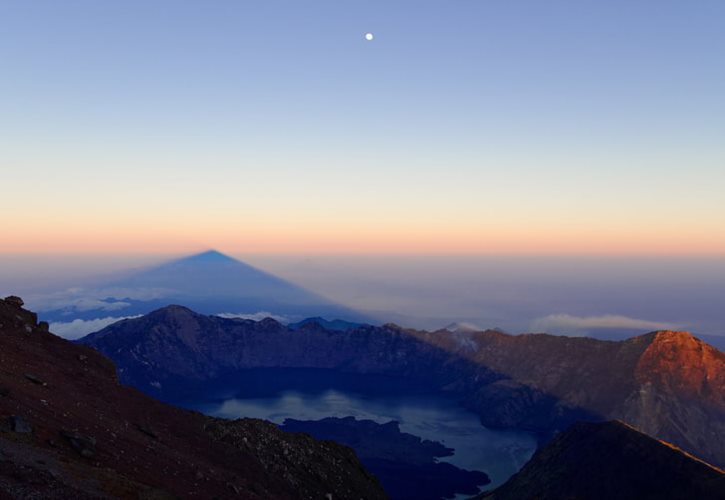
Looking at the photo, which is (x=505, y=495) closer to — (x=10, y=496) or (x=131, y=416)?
(x=131, y=416)

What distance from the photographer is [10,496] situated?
109 feet

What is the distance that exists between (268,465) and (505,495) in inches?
5169

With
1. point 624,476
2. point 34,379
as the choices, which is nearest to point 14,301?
point 34,379

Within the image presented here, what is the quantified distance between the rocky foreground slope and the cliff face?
93.5m

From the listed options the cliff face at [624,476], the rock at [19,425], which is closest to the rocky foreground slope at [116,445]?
the rock at [19,425]

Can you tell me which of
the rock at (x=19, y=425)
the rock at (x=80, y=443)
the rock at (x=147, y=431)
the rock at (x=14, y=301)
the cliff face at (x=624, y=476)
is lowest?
the cliff face at (x=624, y=476)

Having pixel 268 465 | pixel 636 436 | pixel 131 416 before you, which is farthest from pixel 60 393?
pixel 636 436

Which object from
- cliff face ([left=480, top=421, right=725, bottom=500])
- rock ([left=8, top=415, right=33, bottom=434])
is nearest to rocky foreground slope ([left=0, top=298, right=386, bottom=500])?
rock ([left=8, top=415, right=33, bottom=434])

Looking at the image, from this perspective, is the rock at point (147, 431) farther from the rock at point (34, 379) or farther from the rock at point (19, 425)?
the rock at point (19, 425)

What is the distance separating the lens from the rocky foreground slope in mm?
41469

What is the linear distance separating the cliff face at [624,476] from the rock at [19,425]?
14282 cm

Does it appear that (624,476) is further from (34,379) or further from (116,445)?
(34,379)

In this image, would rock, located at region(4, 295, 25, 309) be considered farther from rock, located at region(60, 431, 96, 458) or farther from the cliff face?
the cliff face

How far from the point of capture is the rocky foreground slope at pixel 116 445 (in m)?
41.5
